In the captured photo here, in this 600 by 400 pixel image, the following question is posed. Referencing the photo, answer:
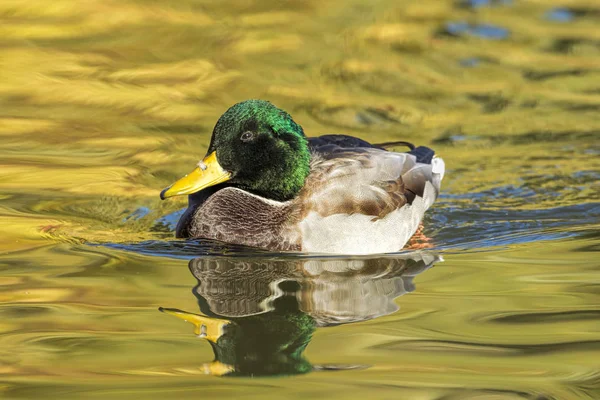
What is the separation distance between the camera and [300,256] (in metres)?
7.86

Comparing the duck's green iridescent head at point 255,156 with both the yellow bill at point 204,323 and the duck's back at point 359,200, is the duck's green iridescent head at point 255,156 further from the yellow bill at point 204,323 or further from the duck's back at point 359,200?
the yellow bill at point 204,323

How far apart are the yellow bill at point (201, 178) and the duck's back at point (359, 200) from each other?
2.30 feet

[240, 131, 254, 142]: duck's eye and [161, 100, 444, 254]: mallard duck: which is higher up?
[240, 131, 254, 142]: duck's eye

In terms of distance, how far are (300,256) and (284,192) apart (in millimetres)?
639

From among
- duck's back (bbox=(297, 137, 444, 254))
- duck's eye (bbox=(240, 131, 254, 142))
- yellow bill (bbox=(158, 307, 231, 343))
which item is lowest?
yellow bill (bbox=(158, 307, 231, 343))

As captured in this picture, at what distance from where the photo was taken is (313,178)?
830cm

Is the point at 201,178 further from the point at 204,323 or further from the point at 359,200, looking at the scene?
the point at 204,323

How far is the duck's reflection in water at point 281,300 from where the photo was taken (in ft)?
18.5

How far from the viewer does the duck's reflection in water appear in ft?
18.5

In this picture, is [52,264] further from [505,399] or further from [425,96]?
[425,96]

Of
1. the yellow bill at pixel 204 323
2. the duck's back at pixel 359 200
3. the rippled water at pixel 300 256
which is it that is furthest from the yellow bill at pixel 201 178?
the yellow bill at pixel 204 323

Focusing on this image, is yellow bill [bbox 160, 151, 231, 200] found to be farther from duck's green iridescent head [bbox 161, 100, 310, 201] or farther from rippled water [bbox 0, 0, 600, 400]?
rippled water [bbox 0, 0, 600, 400]

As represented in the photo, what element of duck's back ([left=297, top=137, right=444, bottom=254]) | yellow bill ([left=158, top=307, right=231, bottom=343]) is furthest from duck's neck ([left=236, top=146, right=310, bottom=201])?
yellow bill ([left=158, top=307, right=231, bottom=343])

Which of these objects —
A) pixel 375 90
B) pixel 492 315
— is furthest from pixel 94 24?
pixel 492 315
